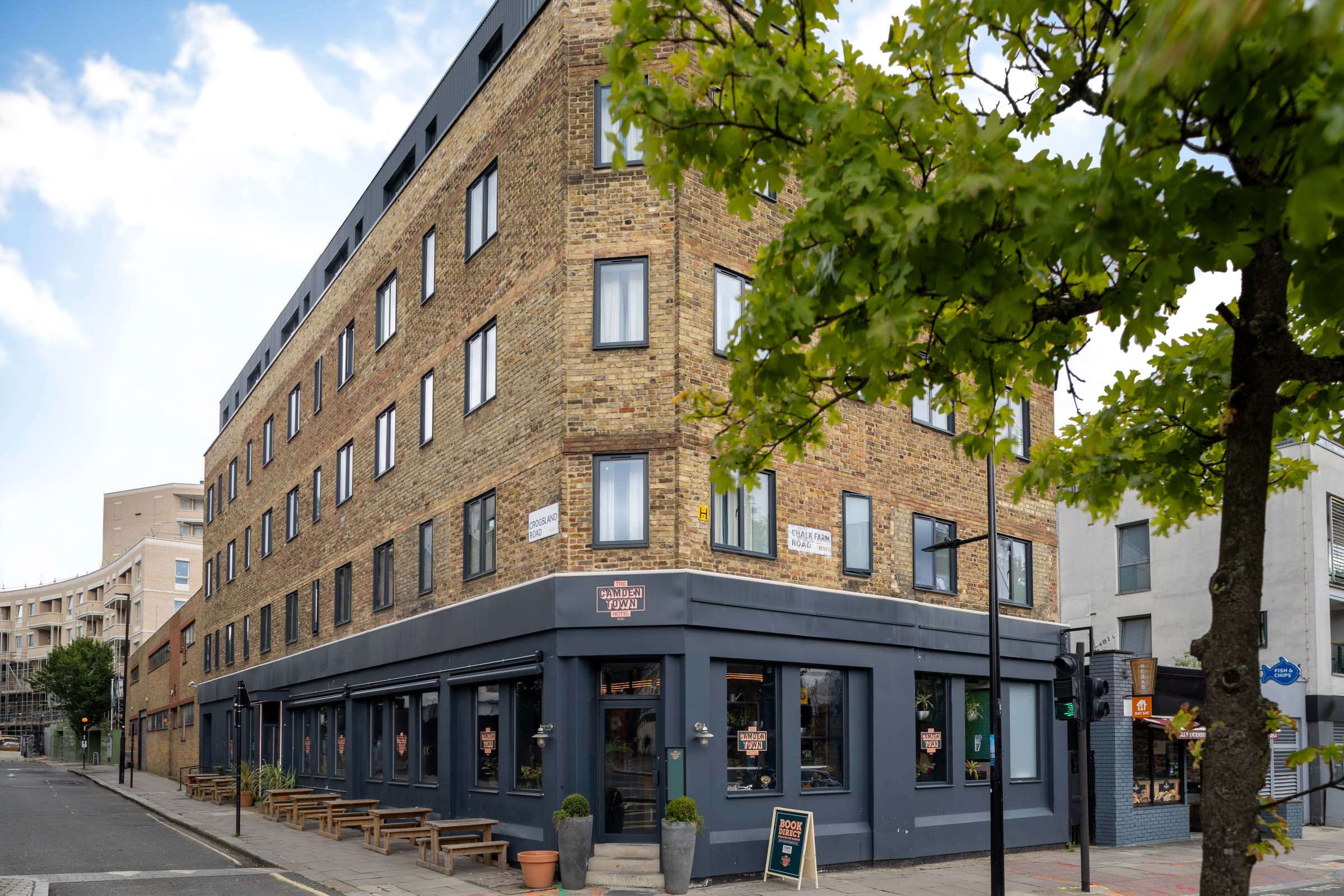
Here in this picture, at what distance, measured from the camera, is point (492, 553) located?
19703mm

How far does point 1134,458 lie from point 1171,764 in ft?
63.6

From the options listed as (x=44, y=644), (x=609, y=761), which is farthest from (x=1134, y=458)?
(x=44, y=644)

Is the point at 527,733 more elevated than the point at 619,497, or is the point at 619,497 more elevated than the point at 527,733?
the point at 619,497

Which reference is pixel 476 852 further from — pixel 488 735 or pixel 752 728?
pixel 752 728

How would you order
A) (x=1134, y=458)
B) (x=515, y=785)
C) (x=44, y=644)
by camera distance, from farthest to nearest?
1. (x=44, y=644)
2. (x=515, y=785)
3. (x=1134, y=458)

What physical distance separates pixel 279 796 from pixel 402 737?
4.79 m

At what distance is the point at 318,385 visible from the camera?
106 ft

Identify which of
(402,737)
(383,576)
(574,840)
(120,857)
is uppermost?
(383,576)

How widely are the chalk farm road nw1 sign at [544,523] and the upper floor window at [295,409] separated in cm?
1794

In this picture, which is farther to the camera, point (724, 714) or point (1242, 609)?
point (724, 714)

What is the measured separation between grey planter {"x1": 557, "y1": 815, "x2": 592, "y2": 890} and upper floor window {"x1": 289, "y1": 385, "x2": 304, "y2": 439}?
69.4ft

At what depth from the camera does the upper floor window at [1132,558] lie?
34.5m

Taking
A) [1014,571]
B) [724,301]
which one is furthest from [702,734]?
[1014,571]

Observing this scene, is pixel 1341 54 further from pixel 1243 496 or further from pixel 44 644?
pixel 44 644
